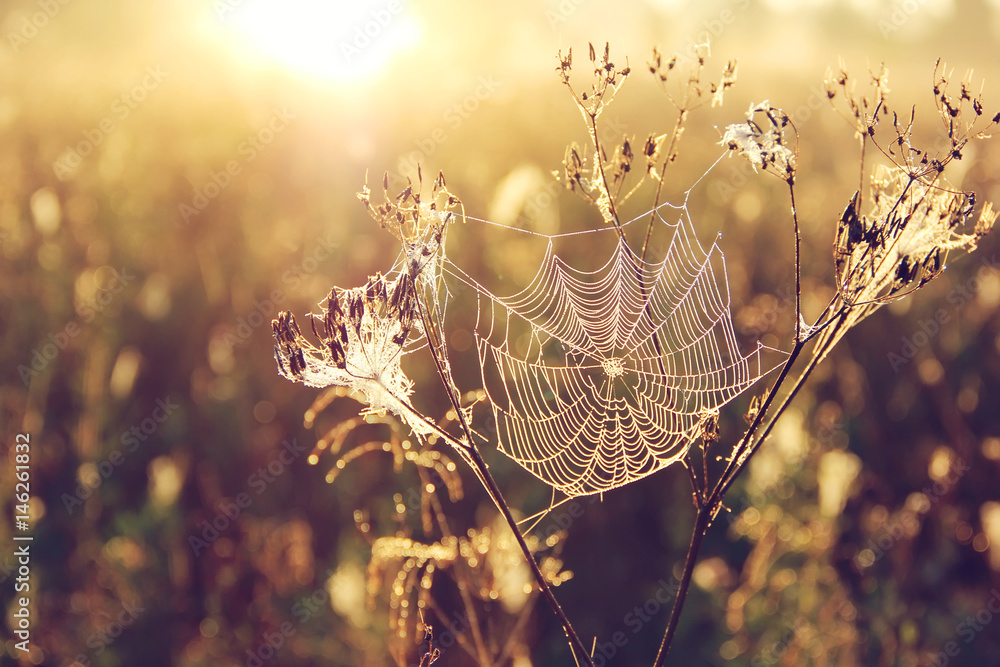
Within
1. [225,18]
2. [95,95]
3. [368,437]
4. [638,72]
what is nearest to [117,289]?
[368,437]

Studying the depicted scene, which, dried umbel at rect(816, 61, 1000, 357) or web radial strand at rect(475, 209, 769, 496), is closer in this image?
dried umbel at rect(816, 61, 1000, 357)

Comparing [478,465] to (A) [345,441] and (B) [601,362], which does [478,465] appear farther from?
(A) [345,441]

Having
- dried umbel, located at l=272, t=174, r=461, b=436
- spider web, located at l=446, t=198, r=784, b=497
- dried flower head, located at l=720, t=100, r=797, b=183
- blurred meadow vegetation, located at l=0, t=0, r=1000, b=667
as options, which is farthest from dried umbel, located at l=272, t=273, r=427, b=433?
blurred meadow vegetation, located at l=0, t=0, r=1000, b=667

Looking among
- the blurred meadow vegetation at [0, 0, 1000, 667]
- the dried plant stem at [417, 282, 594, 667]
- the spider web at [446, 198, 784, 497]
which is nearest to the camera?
the dried plant stem at [417, 282, 594, 667]

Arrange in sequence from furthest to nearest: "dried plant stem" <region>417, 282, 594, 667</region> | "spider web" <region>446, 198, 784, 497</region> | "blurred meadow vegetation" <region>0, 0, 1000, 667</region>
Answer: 1. "blurred meadow vegetation" <region>0, 0, 1000, 667</region>
2. "spider web" <region>446, 198, 784, 497</region>
3. "dried plant stem" <region>417, 282, 594, 667</region>

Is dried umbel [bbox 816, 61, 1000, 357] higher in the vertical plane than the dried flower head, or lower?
lower

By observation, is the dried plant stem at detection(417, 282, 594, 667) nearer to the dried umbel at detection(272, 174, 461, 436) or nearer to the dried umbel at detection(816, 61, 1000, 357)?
the dried umbel at detection(272, 174, 461, 436)

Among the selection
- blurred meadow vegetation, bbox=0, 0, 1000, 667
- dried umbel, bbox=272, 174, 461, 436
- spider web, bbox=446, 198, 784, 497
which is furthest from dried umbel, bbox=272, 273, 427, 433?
blurred meadow vegetation, bbox=0, 0, 1000, 667

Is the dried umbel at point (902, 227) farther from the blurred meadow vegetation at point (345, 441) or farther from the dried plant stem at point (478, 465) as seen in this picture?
the blurred meadow vegetation at point (345, 441)

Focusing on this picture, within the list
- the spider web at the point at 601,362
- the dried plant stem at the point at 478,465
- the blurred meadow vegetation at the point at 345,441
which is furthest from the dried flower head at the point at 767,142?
the blurred meadow vegetation at the point at 345,441
